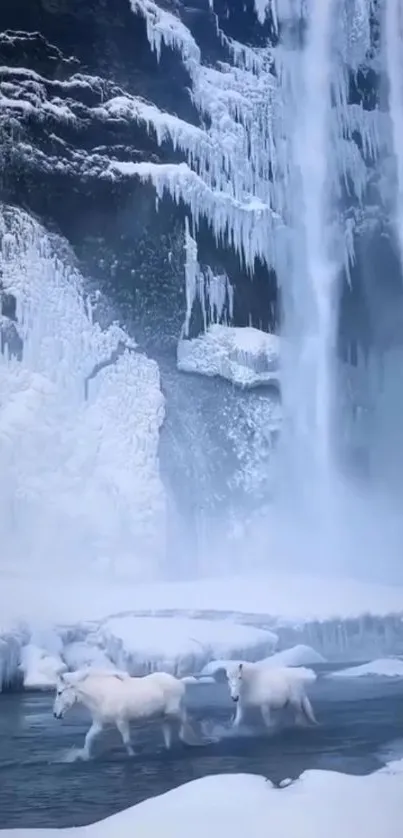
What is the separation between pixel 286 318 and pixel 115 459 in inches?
24.2

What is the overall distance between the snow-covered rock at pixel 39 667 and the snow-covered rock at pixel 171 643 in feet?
0.37

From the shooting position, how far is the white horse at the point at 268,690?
189 cm

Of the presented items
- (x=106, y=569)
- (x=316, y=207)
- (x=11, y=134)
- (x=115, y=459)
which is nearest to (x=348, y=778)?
(x=106, y=569)

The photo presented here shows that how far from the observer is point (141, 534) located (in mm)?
2023

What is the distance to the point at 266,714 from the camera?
74.5 inches

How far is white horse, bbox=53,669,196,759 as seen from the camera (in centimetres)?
182

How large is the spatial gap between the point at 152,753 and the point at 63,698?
232mm

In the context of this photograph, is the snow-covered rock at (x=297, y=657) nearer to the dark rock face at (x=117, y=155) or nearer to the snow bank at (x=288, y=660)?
the snow bank at (x=288, y=660)

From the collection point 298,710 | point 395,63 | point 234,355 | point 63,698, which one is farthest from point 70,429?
point 395,63

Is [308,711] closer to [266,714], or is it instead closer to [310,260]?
[266,714]

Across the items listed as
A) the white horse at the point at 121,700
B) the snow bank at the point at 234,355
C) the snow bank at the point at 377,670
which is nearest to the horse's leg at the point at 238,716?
the white horse at the point at 121,700

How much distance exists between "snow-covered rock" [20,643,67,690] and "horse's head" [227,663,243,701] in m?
0.38

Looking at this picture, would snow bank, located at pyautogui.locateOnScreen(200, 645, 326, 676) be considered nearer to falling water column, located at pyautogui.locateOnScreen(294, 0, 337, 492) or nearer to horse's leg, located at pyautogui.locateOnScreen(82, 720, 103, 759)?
horse's leg, located at pyautogui.locateOnScreen(82, 720, 103, 759)

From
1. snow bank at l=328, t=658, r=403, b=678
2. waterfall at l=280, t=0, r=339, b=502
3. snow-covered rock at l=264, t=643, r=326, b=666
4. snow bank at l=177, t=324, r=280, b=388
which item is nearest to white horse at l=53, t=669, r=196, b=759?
snow-covered rock at l=264, t=643, r=326, b=666
